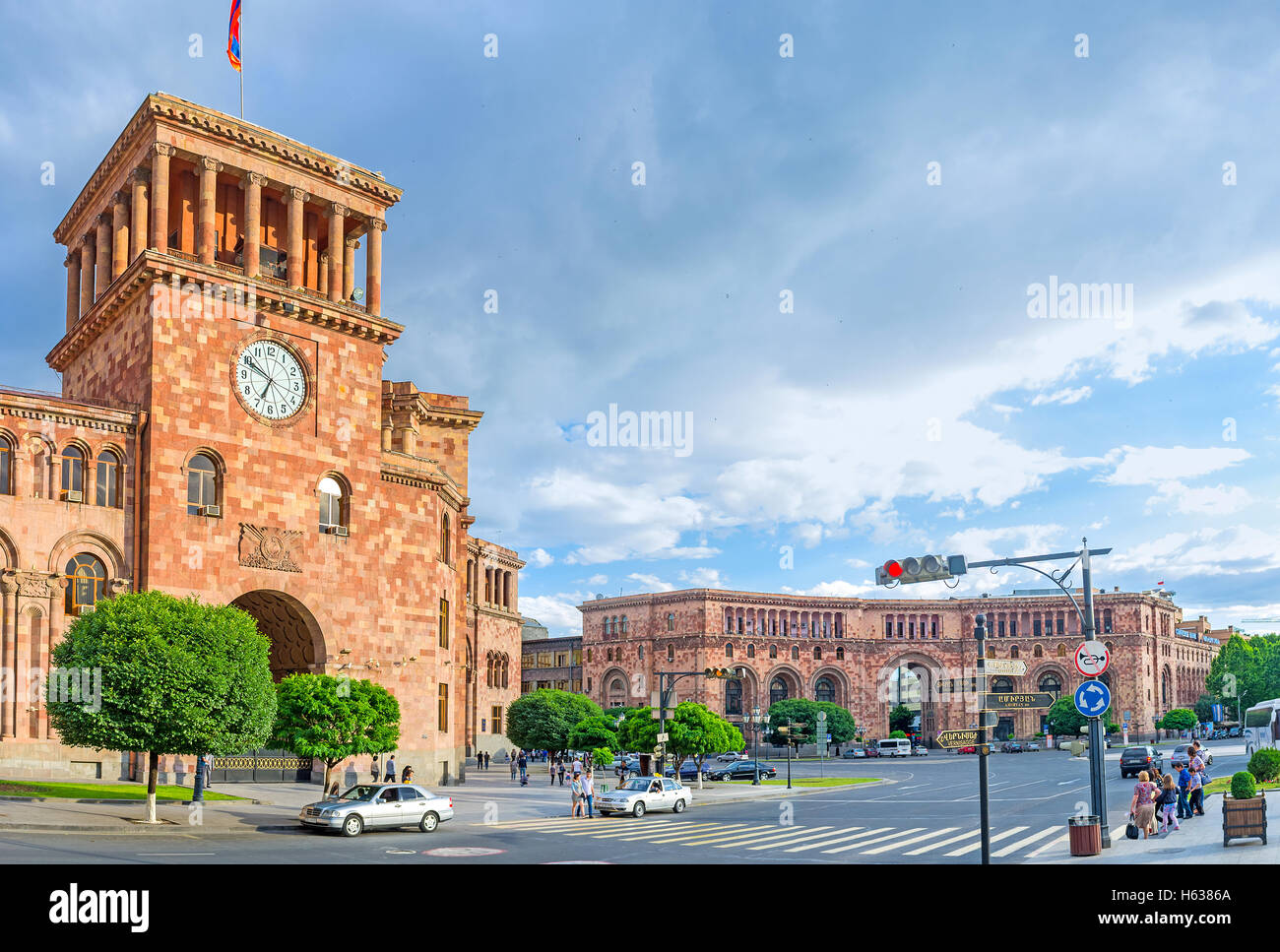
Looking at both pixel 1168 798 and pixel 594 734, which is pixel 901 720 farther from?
pixel 1168 798

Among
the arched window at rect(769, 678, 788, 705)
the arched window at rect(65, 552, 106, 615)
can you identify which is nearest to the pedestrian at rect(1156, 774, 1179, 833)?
the arched window at rect(65, 552, 106, 615)

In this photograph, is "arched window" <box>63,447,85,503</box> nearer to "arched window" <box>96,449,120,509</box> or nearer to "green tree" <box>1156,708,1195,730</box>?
"arched window" <box>96,449,120,509</box>

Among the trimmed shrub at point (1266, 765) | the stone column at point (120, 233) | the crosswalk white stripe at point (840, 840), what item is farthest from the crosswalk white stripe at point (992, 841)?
the stone column at point (120, 233)

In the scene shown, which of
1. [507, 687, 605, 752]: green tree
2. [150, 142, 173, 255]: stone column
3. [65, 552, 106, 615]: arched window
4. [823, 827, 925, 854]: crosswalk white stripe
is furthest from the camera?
[507, 687, 605, 752]: green tree

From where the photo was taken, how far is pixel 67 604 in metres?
39.2

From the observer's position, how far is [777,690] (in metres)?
122

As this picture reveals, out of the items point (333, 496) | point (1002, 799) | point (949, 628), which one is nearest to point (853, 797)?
point (1002, 799)

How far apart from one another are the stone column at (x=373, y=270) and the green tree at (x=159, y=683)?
66.4 ft

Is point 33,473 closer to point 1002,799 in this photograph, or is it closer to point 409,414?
point 409,414

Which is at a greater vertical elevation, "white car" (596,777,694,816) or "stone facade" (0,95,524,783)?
"stone facade" (0,95,524,783)

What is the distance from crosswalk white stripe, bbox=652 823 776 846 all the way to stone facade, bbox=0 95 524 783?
18.7 m

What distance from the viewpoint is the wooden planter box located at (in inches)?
909
